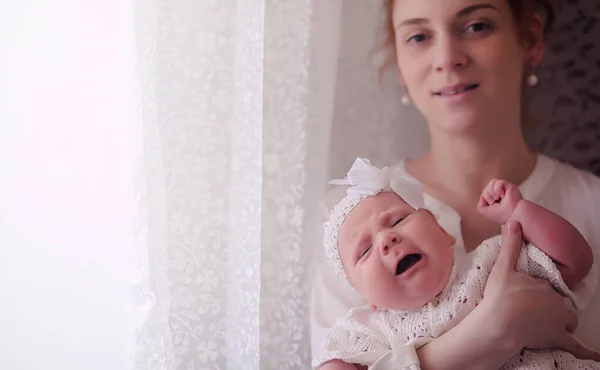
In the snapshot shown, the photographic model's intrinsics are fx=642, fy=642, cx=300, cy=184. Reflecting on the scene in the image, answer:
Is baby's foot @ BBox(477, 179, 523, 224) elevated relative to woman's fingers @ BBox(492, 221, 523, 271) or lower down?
elevated

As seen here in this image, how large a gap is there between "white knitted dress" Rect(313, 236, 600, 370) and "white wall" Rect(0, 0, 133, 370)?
15.5 inches

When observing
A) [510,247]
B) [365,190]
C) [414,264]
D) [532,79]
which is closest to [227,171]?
[365,190]

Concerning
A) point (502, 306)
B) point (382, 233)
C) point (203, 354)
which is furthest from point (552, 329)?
point (203, 354)

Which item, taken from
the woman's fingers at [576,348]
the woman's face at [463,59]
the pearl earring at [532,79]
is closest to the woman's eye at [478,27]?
the woman's face at [463,59]

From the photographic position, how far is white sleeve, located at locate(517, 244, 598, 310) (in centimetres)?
93

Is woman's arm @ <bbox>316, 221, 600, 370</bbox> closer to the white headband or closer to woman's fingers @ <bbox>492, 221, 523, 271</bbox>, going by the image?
woman's fingers @ <bbox>492, 221, 523, 271</bbox>

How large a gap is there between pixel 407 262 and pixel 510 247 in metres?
0.15

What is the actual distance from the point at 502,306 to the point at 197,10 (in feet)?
2.22

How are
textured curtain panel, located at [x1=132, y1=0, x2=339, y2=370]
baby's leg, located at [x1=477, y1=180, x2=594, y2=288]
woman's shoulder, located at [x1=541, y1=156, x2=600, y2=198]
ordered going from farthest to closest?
1. woman's shoulder, located at [x1=541, y1=156, x2=600, y2=198]
2. textured curtain panel, located at [x1=132, y1=0, x2=339, y2=370]
3. baby's leg, located at [x1=477, y1=180, x2=594, y2=288]

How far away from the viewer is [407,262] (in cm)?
94

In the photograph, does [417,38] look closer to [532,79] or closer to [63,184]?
[532,79]

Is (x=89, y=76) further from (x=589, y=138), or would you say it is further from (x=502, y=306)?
(x=589, y=138)

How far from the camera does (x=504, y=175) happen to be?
1163 mm

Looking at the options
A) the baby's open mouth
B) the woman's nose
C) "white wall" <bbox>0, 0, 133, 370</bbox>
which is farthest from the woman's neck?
"white wall" <bbox>0, 0, 133, 370</bbox>
